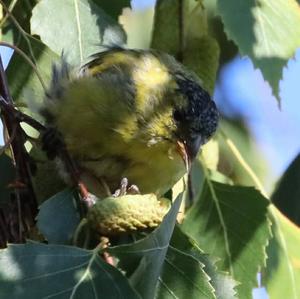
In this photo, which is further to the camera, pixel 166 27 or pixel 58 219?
pixel 166 27

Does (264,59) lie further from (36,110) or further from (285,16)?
(36,110)

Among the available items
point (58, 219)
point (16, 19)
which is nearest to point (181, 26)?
point (16, 19)

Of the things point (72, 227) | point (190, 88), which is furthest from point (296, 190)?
point (72, 227)

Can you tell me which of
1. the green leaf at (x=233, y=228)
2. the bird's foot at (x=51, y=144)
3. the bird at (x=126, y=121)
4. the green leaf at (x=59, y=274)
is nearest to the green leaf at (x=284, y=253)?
the green leaf at (x=233, y=228)

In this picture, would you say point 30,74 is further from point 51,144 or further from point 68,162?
point 68,162

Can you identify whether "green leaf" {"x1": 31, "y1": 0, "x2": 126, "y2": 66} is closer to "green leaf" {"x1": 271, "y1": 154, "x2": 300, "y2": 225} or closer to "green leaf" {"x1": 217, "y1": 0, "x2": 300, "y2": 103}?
"green leaf" {"x1": 217, "y1": 0, "x2": 300, "y2": 103}

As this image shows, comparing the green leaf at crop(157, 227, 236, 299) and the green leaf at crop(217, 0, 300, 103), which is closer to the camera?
the green leaf at crop(157, 227, 236, 299)

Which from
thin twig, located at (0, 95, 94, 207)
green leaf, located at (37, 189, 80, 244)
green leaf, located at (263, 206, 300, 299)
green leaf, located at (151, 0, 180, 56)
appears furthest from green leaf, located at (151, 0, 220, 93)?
A: green leaf, located at (37, 189, 80, 244)

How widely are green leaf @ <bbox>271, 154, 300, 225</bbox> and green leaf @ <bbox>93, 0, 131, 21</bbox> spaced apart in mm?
804

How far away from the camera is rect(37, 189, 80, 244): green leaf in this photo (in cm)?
188

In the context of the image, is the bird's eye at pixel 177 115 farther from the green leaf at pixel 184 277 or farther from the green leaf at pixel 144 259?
the green leaf at pixel 144 259

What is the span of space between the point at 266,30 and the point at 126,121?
39cm

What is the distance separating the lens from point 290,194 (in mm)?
3059

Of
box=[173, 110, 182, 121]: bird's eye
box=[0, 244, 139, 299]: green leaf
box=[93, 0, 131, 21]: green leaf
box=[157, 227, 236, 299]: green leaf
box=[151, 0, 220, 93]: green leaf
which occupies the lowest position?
box=[157, 227, 236, 299]: green leaf
